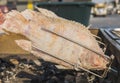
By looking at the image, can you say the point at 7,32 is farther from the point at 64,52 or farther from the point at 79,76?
the point at 79,76

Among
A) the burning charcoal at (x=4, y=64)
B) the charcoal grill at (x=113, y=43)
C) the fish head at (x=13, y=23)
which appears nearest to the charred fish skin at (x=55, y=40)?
the fish head at (x=13, y=23)

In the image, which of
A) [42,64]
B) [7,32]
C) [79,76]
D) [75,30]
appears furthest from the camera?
[42,64]

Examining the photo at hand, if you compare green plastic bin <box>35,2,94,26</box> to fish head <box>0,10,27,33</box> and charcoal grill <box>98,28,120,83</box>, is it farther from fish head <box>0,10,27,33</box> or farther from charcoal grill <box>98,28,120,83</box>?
fish head <box>0,10,27,33</box>

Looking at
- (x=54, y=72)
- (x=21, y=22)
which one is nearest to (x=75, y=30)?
(x=21, y=22)

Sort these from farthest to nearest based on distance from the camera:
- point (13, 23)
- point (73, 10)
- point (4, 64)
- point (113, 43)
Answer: point (73, 10) → point (4, 64) → point (113, 43) → point (13, 23)

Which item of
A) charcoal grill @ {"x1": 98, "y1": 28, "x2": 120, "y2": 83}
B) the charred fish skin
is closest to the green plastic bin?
charcoal grill @ {"x1": 98, "y1": 28, "x2": 120, "y2": 83}

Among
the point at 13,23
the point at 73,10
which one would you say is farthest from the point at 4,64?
the point at 73,10

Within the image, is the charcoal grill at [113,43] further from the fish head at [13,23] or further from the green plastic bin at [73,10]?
the green plastic bin at [73,10]

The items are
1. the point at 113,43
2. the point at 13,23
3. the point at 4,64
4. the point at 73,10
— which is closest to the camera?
the point at 13,23

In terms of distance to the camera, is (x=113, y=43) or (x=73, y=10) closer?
(x=113, y=43)

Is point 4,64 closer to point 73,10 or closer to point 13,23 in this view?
point 13,23
